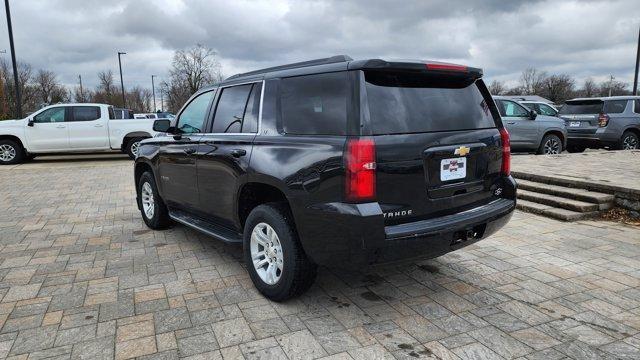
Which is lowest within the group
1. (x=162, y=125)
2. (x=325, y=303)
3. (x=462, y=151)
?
(x=325, y=303)

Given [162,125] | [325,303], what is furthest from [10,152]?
[325,303]

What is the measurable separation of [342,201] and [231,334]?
3.84 feet

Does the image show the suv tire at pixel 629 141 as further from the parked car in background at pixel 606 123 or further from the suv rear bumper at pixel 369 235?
the suv rear bumper at pixel 369 235

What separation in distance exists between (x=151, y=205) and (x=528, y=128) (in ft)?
33.6

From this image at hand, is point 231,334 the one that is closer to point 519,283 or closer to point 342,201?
point 342,201

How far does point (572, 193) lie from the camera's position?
6.63 m

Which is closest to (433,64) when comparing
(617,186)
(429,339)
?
(429,339)

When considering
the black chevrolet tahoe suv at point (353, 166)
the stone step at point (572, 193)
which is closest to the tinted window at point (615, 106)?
the stone step at point (572, 193)

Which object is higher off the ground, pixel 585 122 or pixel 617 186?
pixel 585 122

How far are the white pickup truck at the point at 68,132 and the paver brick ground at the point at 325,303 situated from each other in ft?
30.9

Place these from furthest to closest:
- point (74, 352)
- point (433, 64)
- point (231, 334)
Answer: point (433, 64), point (231, 334), point (74, 352)

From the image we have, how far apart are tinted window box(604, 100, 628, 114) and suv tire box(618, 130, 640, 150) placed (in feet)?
2.19

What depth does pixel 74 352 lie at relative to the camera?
2846mm

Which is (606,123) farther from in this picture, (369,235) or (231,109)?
(369,235)
